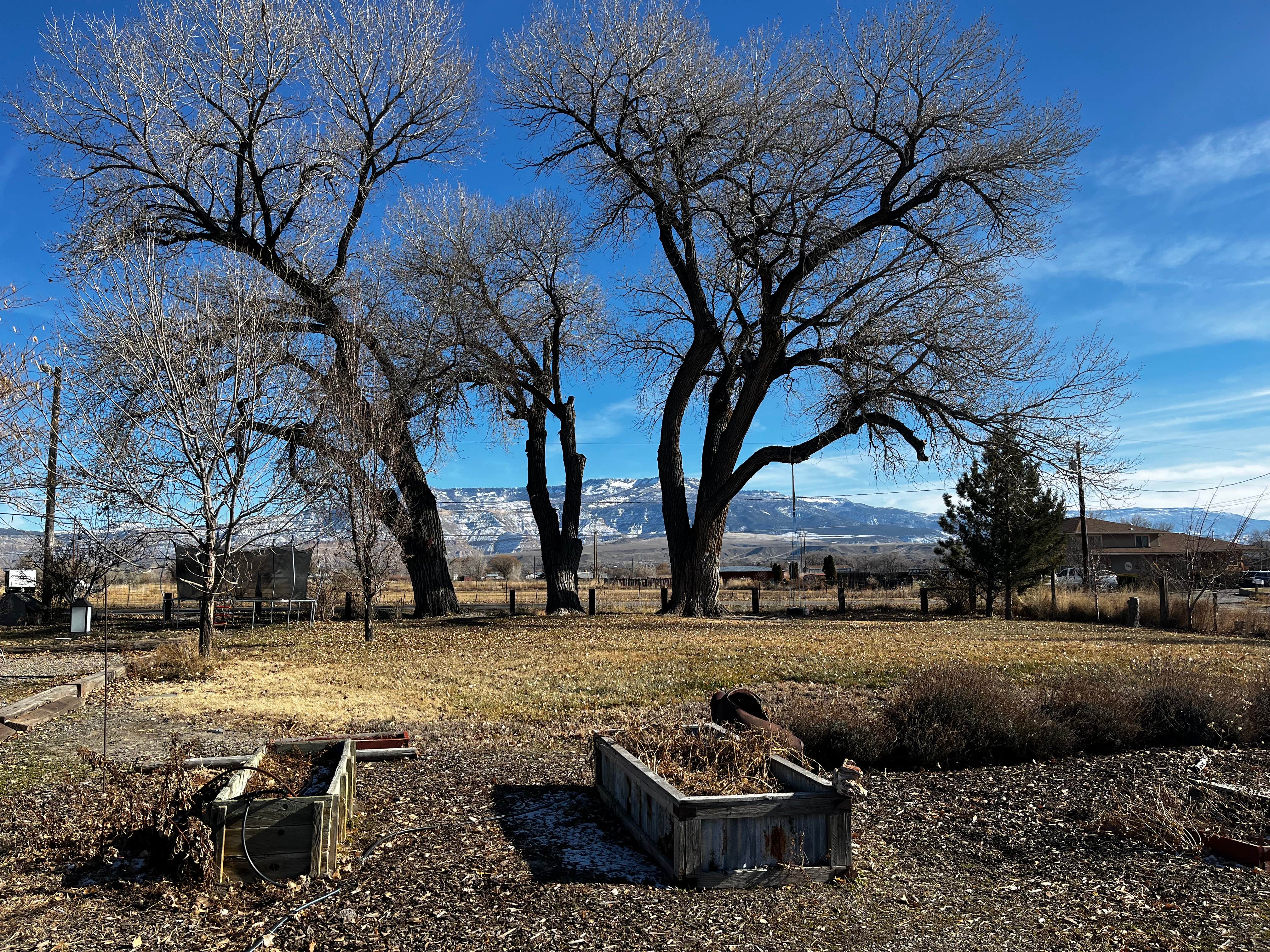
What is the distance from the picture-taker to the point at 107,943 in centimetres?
390

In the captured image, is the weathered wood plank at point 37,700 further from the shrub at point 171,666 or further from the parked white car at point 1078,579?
the parked white car at point 1078,579

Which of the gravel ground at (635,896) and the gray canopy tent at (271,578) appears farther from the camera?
the gray canopy tent at (271,578)

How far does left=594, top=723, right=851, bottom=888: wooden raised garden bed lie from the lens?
4.68 m

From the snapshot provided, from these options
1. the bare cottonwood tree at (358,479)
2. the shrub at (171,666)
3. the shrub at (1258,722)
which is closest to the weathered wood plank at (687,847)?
the shrub at (1258,722)

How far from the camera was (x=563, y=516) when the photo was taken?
24.4 metres

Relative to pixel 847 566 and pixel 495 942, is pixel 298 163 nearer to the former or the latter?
pixel 495 942

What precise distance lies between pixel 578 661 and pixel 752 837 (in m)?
9.24

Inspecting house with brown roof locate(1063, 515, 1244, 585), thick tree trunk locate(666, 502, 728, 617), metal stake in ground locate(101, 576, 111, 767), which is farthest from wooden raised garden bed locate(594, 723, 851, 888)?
house with brown roof locate(1063, 515, 1244, 585)

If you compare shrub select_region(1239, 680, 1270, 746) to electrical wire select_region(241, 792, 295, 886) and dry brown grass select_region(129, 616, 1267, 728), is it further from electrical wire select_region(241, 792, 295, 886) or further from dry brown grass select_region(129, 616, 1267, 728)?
electrical wire select_region(241, 792, 295, 886)

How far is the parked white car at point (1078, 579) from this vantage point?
41.4 m

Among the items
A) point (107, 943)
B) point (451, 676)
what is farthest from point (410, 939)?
point (451, 676)

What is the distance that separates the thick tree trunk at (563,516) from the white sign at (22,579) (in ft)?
44.6

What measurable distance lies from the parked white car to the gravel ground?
37.0 metres


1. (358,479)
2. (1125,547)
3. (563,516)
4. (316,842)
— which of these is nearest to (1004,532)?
(563,516)
